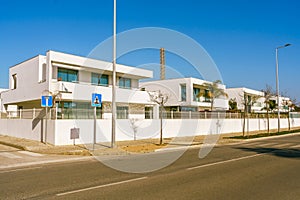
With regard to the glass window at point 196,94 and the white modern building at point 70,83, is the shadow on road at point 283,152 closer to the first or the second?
the white modern building at point 70,83

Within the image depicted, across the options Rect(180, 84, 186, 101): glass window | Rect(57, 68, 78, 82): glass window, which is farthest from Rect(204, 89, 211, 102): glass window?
Rect(57, 68, 78, 82): glass window

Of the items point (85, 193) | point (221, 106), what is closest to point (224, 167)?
point (85, 193)

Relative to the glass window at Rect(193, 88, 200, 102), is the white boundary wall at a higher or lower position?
lower

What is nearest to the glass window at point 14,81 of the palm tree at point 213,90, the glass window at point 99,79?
the glass window at point 99,79

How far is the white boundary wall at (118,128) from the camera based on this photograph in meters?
17.2

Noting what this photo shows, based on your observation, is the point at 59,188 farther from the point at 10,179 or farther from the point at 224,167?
the point at 224,167

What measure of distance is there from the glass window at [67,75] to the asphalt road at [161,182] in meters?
16.5

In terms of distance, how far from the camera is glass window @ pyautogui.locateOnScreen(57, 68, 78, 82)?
25.6m

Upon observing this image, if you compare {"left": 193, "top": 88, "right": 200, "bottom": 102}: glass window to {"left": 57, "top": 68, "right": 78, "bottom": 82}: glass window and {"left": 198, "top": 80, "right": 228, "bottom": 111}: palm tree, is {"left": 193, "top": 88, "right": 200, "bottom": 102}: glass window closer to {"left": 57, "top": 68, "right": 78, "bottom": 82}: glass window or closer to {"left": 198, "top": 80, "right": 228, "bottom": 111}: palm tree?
{"left": 198, "top": 80, "right": 228, "bottom": 111}: palm tree

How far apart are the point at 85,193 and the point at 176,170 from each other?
382 cm

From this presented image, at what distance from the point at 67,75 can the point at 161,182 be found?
20923mm

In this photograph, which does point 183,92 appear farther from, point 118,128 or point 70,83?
point 118,128

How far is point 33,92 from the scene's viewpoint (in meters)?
25.3

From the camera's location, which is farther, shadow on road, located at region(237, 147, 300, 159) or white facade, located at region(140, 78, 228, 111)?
white facade, located at region(140, 78, 228, 111)
